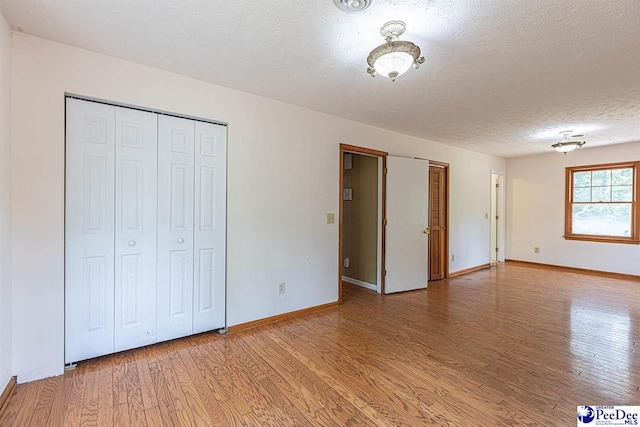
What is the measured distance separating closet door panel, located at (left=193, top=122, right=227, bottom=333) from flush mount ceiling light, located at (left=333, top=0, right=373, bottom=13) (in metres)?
1.66

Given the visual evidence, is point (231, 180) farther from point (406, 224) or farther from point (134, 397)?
point (406, 224)

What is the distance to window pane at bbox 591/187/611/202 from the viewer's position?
A: 5423 millimetres

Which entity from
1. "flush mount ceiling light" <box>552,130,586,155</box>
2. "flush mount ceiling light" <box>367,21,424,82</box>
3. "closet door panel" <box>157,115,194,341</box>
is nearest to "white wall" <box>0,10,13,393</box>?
"closet door panel" <box>157,115,194,341</box>

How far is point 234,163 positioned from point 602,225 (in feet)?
21.8

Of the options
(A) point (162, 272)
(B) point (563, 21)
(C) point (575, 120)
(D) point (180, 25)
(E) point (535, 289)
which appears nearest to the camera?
(B) point (563, 21)

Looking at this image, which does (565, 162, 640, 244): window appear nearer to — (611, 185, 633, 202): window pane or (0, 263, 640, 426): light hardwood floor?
(611, 185, 633, 202): window pane

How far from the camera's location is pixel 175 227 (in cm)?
263

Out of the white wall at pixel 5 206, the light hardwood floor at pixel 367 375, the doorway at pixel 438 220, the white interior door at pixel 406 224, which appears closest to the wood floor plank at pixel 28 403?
the light hardwood floor at pixel 367 375

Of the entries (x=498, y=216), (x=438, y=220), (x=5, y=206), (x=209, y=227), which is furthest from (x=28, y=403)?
(x=498, y=216)

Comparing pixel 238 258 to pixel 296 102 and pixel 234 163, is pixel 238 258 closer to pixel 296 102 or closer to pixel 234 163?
pixel 234 163

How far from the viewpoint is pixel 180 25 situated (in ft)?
6.20

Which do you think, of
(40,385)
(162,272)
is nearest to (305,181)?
(162,272)

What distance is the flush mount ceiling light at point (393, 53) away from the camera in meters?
1.78

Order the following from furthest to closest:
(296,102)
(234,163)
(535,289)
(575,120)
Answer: (535,289) → (575,120) → (296,102) → (234,163)
